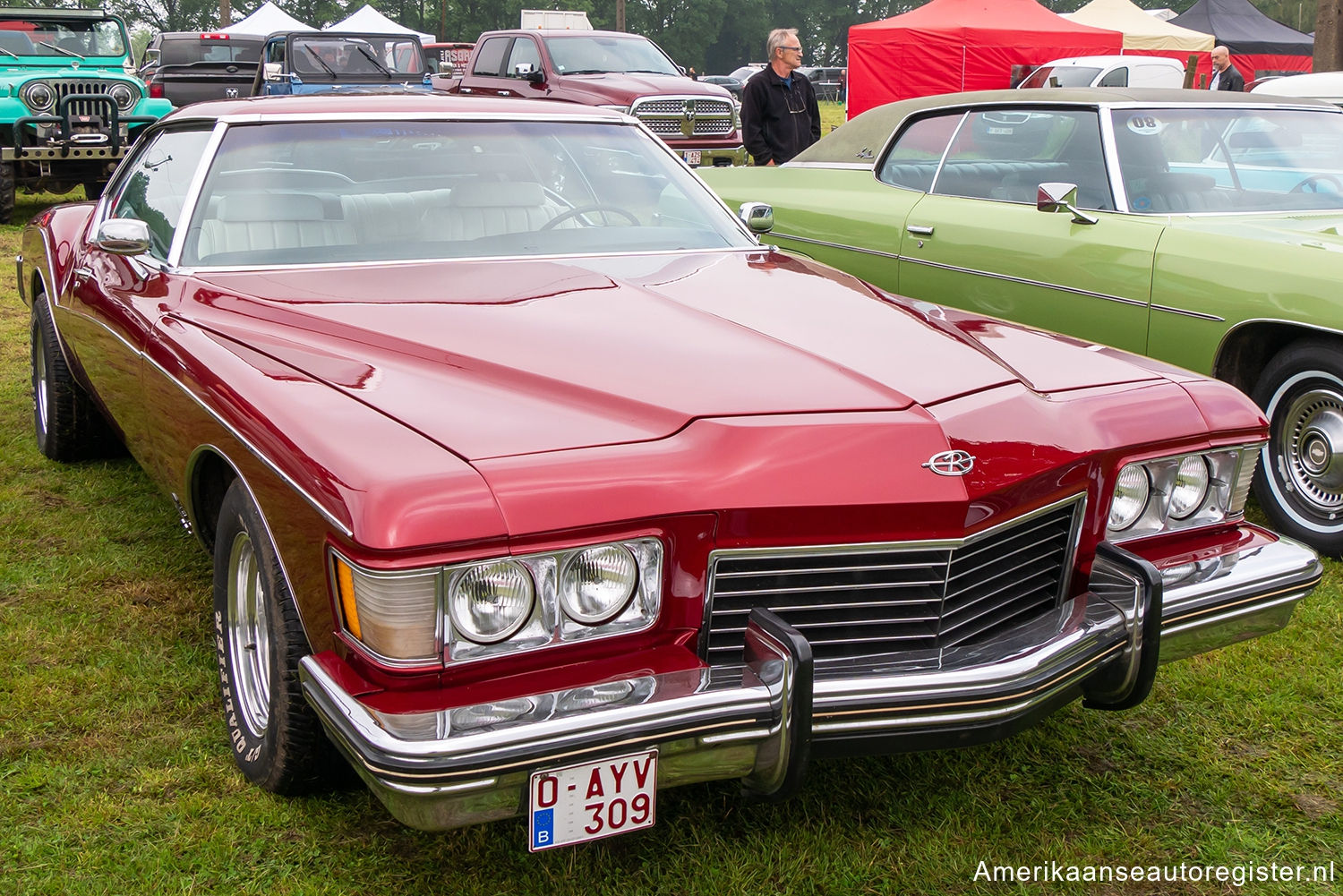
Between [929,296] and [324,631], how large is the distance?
3.74 m

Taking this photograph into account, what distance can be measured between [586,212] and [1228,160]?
9.56 feet

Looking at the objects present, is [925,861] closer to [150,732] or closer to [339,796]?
[339,796]

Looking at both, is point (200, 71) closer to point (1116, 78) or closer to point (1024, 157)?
point (1116, 78)

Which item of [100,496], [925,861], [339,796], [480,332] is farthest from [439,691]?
[100,496]

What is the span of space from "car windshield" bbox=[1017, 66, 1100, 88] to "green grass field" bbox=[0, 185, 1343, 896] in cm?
1593

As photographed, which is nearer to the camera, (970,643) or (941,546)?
(941,546)

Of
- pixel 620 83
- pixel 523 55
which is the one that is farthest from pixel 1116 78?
pixel 523 55

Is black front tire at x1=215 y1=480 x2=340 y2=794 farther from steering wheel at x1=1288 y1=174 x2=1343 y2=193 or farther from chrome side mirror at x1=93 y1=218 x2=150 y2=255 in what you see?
steering wheel at x1=1288 y1=174 x2=1343 y2=193

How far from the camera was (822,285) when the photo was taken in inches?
127

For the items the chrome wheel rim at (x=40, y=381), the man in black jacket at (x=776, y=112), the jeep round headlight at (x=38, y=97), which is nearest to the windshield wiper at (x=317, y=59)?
the jeep round headlight at (x=38, y=97)

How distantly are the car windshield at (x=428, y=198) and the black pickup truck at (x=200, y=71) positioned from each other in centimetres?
1308

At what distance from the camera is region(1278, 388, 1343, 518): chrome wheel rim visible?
13.2 ft

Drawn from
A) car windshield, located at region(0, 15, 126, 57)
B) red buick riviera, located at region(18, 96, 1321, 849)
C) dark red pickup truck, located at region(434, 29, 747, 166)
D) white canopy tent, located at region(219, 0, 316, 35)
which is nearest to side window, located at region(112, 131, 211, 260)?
red buick riviera, located at region(18, 96, 1321, 849)

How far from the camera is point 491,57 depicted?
1540cm
